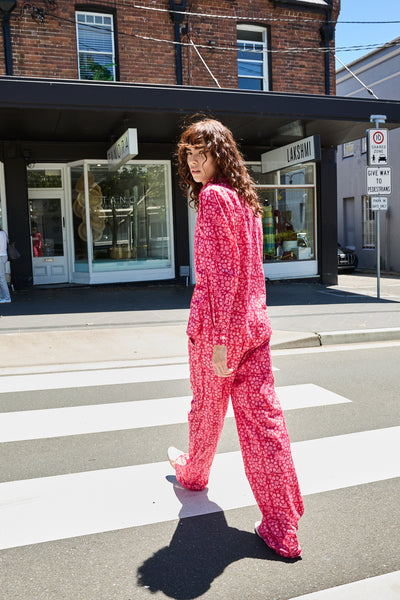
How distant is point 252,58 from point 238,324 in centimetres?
1357

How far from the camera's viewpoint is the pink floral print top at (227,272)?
2.59 metres

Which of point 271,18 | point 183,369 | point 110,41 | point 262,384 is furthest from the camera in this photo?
point 271,18

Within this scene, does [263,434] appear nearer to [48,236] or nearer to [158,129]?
[158,129]

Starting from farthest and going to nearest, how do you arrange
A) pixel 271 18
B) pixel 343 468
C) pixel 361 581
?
1. pixel 271 18
2. pixel 343 468
3. pixel 361 581

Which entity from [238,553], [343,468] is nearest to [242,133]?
[343,468]

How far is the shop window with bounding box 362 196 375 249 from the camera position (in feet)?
78.6

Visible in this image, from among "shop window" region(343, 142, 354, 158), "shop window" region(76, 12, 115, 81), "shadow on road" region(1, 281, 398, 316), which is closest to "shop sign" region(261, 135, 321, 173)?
"shadow on road" region(1, 281, 398, 316)

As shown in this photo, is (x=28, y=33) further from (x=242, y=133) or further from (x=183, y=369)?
(x=183, y=369)

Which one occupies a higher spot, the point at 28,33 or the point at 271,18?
the point at 271,18

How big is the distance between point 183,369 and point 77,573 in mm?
4059

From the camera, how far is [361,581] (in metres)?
2.47

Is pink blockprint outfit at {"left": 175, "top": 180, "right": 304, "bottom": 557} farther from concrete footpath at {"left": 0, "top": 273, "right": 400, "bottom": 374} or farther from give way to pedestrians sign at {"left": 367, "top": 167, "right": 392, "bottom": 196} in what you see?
give way to pedestrians sign at {"left": 367, "top": 167, "right": 392, "bottom": 196}

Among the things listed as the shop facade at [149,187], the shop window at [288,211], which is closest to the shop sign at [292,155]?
the shop facade at [149,187]

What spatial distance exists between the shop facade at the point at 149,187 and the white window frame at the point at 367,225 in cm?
897
